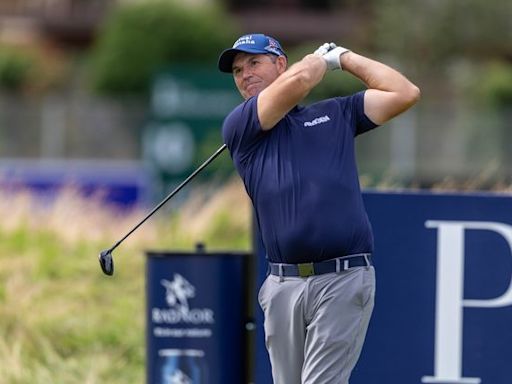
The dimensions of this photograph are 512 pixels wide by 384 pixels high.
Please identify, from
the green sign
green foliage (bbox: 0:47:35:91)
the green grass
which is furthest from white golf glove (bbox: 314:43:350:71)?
green foliage (bbox: 0:47:35:91)

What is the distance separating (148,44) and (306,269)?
2560 cm

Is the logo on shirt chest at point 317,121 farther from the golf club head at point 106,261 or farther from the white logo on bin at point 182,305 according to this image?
the white logo on bin at point 182,305

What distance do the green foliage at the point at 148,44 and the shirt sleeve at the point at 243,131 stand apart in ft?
80.5

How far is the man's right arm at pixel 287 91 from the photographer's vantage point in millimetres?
5270

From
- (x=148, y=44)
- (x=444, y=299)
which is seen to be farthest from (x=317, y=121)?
(x=148, y=44)

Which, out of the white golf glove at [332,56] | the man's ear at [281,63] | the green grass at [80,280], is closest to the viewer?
the white golf glove at [332,56]

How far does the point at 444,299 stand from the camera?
666 cm

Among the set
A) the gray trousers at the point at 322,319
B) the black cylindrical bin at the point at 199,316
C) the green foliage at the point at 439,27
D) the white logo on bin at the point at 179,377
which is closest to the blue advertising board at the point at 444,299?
the black cylindrical bin at the point at 199,316

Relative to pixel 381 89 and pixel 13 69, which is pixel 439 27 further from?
pixel 381 89

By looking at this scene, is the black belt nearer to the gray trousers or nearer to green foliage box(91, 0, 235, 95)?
the gray trousers

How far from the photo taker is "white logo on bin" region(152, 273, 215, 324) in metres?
7.10

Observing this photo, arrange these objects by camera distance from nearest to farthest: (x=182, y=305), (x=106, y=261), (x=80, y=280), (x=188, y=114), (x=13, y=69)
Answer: (x=106, y=261) → (x=182, y=305) → (x=80, y=280) → (x=188, y=114) → (x=13, y=69)

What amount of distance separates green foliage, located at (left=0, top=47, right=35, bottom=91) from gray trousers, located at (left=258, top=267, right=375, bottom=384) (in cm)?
2583

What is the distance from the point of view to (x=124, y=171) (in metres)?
22.7
